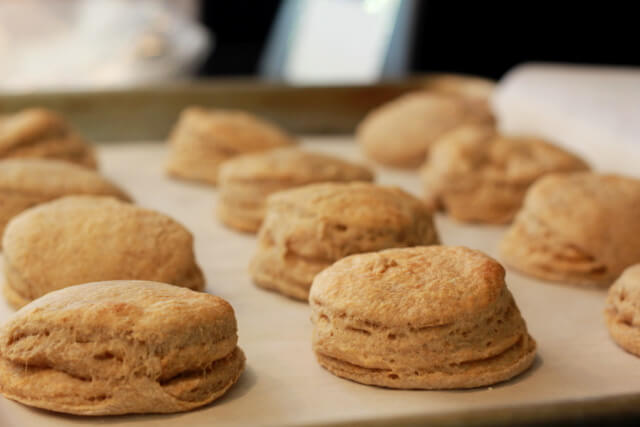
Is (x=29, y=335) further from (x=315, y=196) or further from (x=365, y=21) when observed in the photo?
(x=365, y=21)

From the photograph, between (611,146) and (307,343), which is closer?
(307,343)

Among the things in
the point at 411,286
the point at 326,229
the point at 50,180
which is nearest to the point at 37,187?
the point at 50,180

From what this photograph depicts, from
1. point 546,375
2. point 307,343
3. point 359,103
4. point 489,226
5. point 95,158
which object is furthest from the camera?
point 359,103

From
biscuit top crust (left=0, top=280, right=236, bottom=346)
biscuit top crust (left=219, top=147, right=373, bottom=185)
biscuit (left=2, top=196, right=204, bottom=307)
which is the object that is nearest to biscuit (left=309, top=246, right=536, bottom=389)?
biscuit top crust (left=0, top=280, right=236, bottom=346)

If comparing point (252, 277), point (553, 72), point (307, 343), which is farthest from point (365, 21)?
point (307, 343)

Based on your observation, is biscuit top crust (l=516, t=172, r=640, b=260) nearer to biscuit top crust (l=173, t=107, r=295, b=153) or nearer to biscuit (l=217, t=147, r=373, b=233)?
biscuit (l=217, t=147, r=373, b=233)

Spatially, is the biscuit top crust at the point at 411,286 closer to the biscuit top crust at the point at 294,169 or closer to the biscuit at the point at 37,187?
the biscuit top crust at the point at 294,169

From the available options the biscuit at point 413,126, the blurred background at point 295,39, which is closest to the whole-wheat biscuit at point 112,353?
the biscuit at point 413,126
